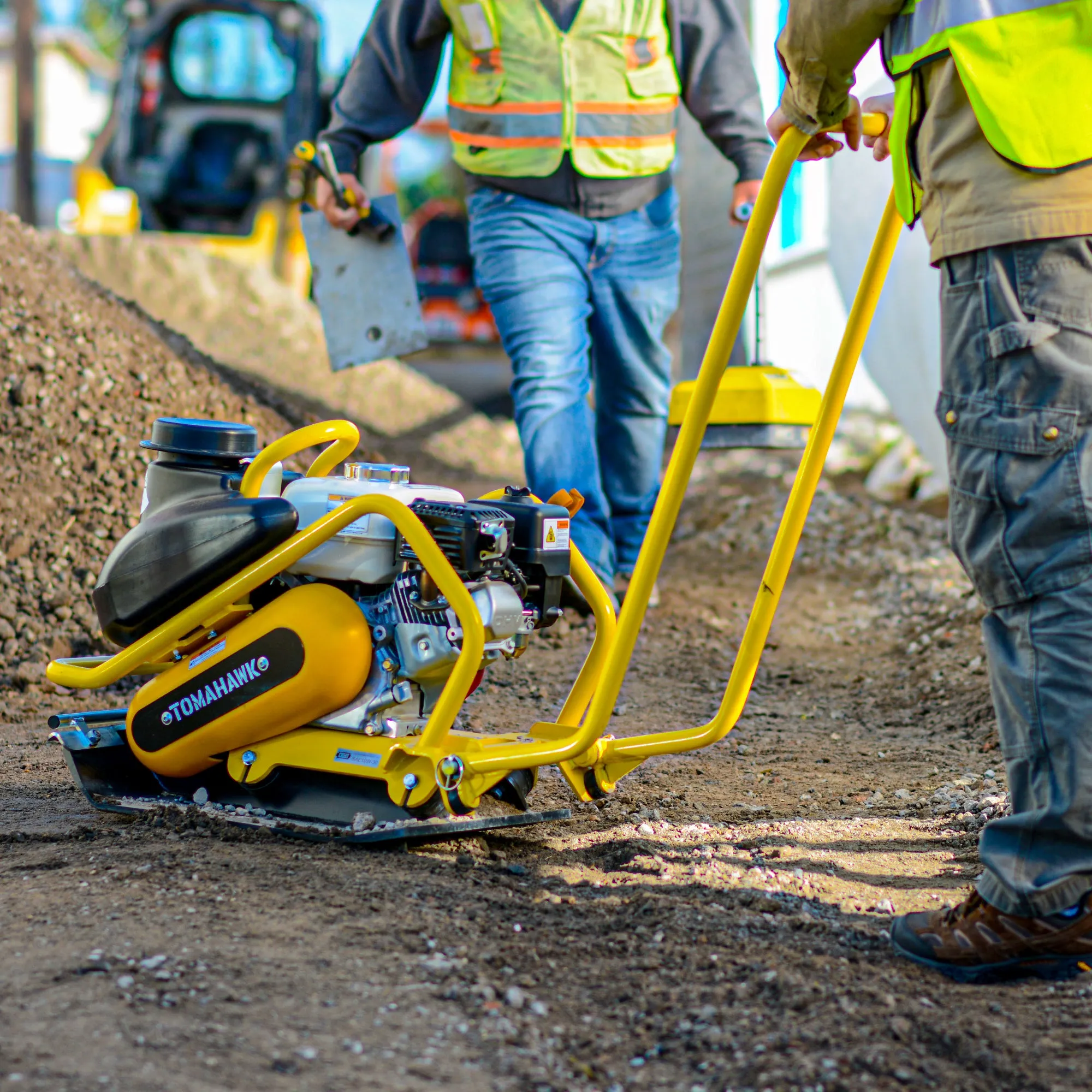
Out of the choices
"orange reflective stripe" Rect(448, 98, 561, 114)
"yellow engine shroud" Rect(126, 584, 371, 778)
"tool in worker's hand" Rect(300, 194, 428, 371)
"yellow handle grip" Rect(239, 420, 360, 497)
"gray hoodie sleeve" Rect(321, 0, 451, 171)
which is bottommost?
"yellow engine shroud" Rect(126, 584, 371, 778)

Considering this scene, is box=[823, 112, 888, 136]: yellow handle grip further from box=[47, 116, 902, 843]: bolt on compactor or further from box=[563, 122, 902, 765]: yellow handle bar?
box=[47, 116, 902, 843]: bolt on compactor

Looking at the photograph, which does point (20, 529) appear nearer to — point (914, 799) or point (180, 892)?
point (180, 892)

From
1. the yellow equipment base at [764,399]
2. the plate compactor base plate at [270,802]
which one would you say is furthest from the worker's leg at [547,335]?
the plate compactor base plate at [270,802]

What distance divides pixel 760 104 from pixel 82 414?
2.56 meters

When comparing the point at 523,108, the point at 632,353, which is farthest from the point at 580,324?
the point at 523,108

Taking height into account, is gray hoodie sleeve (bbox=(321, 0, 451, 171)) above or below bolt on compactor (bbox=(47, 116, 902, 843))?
above

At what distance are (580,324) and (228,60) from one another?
9812 mm

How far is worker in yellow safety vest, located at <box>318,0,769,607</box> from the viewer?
3.97m

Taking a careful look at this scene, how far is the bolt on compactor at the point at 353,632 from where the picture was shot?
7.70 feet

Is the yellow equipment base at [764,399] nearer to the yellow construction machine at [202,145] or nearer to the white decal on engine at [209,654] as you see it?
the white decal on engine at [209,654]

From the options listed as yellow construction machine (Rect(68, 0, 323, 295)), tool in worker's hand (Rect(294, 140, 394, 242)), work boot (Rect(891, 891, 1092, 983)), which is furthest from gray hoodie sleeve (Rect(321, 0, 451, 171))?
yellow construction machine (Rect(68, 0, 323, 295))

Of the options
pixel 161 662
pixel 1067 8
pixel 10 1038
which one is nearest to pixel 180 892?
pixel 10 1038

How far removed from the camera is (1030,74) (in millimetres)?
1810

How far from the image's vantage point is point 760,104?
4.34m
